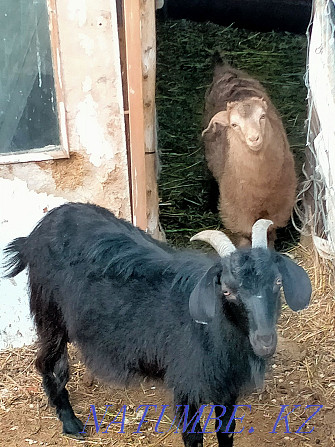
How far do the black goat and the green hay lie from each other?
248cm

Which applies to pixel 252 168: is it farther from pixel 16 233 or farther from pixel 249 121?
pixel 16 233

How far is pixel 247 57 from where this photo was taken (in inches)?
391

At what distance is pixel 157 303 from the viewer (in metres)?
3.47

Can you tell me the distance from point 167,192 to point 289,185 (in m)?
1.69

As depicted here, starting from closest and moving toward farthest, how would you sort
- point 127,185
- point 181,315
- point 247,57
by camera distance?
point 181,315, point 127,185, point 247,57

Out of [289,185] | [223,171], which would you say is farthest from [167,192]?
[289,185]

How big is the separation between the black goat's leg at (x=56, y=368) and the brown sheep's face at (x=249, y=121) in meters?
2.35

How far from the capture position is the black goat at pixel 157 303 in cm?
302

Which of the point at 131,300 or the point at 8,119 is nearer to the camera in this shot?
the point at 131,300

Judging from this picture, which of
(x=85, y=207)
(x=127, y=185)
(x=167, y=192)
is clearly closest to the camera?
(x=85, y=207)

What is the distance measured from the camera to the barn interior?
13.5 ft

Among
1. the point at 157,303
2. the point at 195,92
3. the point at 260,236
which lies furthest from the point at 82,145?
the point at 195,92

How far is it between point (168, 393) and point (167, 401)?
2.69 feet

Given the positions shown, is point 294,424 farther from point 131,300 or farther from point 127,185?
point 127,185
